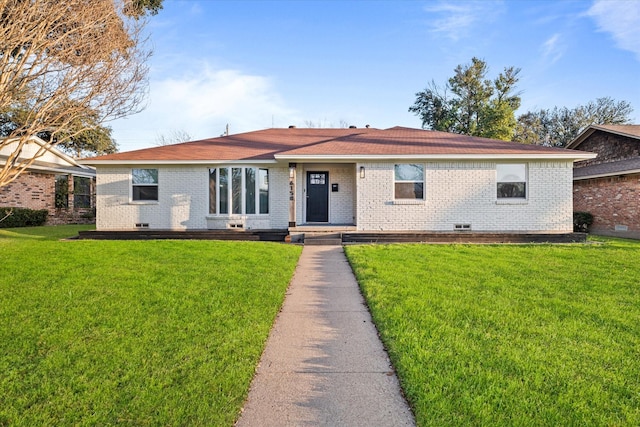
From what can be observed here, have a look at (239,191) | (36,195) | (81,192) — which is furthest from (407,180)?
(81,192)

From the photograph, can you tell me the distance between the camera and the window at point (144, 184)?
12.9 metres

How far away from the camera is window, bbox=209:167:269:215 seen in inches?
497

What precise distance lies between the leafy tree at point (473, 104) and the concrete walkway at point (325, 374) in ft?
92.2

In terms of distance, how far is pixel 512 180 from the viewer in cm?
1188

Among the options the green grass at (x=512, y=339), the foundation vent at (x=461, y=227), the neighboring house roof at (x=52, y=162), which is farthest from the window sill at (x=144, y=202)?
the foundation vent at (x=461, y=227)

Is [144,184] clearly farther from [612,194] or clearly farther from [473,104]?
[473,104]

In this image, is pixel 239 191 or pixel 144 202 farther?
pixel 144 202

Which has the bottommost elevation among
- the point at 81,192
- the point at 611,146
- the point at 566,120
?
the point at 81,192

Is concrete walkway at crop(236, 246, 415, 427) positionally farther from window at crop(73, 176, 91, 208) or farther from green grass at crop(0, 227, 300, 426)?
window at crop(73, 176, 91, 208)

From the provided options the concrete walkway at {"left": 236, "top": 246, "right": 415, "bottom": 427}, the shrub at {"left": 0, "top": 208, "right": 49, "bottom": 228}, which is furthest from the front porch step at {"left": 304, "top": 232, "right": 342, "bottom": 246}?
the shrub at {"left": 0, "top": 208, "right": 49, "bottom": 228}

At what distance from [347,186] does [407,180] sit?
7.65 ft

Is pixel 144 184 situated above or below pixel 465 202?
above

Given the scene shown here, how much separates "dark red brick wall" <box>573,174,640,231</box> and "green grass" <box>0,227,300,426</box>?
14.9 metres

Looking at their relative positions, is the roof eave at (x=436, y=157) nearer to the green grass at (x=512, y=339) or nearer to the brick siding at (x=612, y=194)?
the brick siding at (x=612, y=194)
